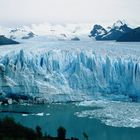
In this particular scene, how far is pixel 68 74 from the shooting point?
68.9 ft

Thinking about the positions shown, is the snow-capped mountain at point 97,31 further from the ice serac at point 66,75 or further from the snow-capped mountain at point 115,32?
the ice serac at point 66,75

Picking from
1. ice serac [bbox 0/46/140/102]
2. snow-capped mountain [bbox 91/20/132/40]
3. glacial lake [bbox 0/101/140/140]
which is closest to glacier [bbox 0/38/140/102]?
ice serac [bbox 0/46/140/102]

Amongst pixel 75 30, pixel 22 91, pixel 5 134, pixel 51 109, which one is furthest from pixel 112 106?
pixel 75 30

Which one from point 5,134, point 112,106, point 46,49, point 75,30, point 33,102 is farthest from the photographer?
point 75,30

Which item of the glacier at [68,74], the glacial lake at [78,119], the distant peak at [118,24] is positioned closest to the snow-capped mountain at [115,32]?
the distant peak at [118,24]

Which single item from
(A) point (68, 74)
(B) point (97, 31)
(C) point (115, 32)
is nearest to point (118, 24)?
(C) point (115, 32)

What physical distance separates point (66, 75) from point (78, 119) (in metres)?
4.31

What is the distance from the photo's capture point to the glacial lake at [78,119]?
48.6 feet

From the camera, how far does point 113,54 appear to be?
2166 centimetres

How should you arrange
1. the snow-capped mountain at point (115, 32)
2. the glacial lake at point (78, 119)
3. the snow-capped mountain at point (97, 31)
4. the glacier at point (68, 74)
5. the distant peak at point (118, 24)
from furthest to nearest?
the snow-capped mountain at point (97, 31)
the distant peak at point (118, 24)
the snow-capped mountain at point (115, 32)
the glacier at point (68, 74)
the glacial lake at point (78, 119)

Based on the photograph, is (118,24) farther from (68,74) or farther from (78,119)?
(78,119)

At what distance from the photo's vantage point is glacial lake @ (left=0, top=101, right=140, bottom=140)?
48.6 feet

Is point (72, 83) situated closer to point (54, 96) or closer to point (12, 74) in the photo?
Result: point (54, 96)

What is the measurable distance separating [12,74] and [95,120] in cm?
550
